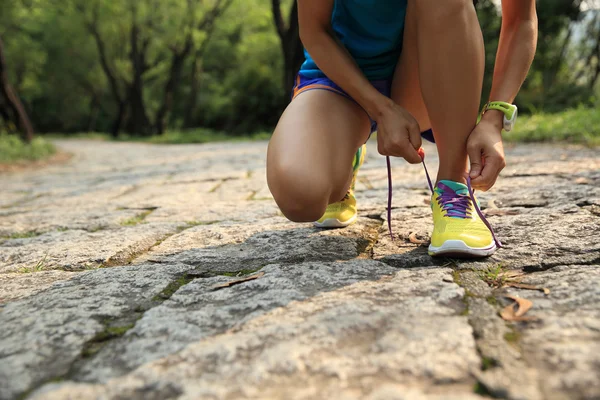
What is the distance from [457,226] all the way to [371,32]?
2.26ft

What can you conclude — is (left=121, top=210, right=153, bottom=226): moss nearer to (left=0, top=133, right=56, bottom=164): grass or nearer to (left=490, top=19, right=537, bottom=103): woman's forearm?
(left=490, top=19, right=537, bottom=103): woman's forearm

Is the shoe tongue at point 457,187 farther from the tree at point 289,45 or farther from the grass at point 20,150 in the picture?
the tree at point 289,45

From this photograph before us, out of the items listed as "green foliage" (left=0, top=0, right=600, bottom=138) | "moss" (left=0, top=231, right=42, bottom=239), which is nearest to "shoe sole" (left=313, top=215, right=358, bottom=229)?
"moss" (left=0, top=231, right=42, bottom=239)

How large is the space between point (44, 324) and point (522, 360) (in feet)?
2.90

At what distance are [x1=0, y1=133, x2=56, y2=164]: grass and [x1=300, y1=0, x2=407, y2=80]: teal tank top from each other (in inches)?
237

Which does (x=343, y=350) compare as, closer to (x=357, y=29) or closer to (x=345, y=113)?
(x=345, y=113)

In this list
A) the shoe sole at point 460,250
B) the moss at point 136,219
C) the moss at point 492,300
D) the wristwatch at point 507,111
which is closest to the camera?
the moss at point 492,300

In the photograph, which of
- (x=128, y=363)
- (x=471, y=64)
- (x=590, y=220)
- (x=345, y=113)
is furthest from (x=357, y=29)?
(x=128, y=363)

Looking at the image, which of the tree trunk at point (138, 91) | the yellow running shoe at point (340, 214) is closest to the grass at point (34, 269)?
the yellow running shoe at point (340, 214)

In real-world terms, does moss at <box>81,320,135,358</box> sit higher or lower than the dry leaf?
lower

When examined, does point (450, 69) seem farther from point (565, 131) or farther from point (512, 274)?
point (565, 131)

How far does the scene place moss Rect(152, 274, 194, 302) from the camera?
3.84 feet

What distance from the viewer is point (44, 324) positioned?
101 centimetres

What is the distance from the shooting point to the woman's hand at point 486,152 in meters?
1.33
